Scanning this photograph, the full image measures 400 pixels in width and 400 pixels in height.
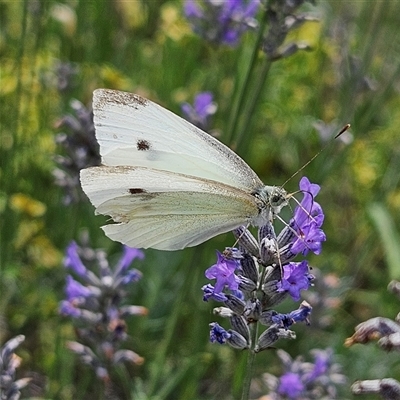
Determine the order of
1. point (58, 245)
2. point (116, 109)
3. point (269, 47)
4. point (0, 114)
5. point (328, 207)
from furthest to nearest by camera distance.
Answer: point (328, 207) < point (0, 114) < point (58, 245) < point (269, 47) < point (116, 109)

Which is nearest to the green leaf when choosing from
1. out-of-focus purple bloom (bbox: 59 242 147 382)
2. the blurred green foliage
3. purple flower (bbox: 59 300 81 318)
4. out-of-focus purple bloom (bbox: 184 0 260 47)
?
the blurred green foliage

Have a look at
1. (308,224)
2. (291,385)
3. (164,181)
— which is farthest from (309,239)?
(291,385)

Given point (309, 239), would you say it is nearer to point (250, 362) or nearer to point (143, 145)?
point (250, 362)

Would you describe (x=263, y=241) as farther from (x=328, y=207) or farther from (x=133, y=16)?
(x=133, y=16)

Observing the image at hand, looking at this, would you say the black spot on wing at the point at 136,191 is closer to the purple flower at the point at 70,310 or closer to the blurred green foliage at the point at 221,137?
the purple flower at the point at 70,310

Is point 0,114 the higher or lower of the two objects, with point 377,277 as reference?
higher

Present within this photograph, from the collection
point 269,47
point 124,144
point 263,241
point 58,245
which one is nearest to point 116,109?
point 124,144

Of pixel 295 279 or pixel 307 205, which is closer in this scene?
pixel 295 279
